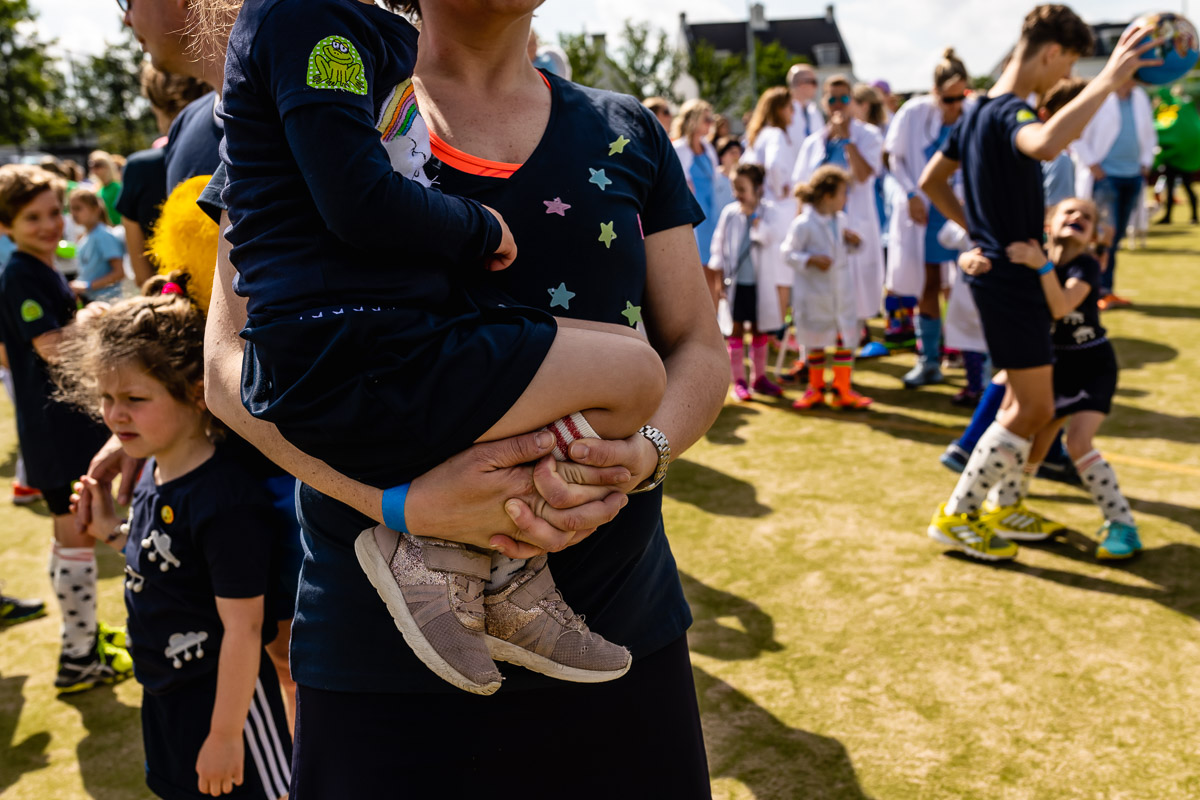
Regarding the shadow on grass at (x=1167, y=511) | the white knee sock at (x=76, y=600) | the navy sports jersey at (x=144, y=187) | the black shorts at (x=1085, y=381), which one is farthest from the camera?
the shadow on grass at (x=1167, y=511)

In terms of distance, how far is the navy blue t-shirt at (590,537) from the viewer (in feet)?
4.15

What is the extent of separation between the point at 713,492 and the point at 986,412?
145cm

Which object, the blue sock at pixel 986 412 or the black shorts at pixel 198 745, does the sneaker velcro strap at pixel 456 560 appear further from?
the blue sock at pixel 986 412

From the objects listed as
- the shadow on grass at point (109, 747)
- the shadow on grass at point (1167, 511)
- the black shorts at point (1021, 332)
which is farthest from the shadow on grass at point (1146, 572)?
the shadow on grass at point (109, 747)

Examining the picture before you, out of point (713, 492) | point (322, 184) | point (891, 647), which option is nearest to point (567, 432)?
point (322, 184)

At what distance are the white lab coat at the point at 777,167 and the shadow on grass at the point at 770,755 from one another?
16.4ft

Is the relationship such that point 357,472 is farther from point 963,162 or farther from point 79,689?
point 963,162

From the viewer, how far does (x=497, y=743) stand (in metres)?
1.29

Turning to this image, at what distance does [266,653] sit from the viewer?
2281mm

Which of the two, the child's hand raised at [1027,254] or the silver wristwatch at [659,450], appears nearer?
the silver wristwatch at [659,450]

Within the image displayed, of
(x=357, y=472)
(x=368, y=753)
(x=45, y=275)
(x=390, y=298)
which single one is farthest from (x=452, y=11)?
(x=45, y=275)

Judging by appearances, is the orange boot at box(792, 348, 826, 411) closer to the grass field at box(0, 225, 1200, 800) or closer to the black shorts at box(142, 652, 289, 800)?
the grass field at box(0, 225, 1200, 800)

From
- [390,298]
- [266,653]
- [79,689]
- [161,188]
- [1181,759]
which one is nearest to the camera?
[390,298]

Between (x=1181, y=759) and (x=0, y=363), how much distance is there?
797 centimetres
